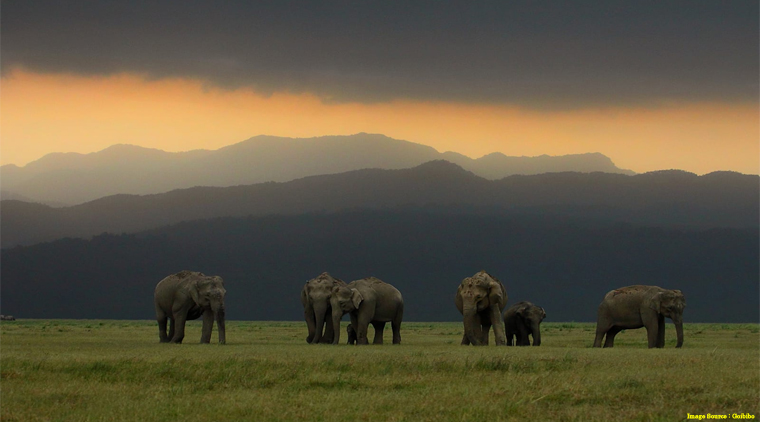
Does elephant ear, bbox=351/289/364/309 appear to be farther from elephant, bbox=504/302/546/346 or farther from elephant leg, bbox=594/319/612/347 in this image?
elephant leg, bbox=594/319/612/347

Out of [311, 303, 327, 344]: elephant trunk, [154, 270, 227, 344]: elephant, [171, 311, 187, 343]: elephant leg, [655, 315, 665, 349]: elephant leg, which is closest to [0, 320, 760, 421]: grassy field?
[655, 315, 665, 349]: elephant leg

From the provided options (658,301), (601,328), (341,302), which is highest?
(658,301)

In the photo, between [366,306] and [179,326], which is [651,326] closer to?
[366,306]

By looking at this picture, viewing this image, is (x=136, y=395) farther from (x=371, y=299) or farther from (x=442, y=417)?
(x=371, y=299)

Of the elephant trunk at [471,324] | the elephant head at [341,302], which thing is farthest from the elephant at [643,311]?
the elephant head at [341,302]

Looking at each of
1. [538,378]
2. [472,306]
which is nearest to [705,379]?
[538,378]

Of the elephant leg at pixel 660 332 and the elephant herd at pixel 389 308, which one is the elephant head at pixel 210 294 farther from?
the elephant leg at pixel 660 332

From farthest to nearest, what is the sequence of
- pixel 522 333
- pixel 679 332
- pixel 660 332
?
pixel 522 333 < pixel 660 332 < pixel 679 332

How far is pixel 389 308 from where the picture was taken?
49750mm

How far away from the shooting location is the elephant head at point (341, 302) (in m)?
45.0

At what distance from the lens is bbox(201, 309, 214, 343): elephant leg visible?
43.6m

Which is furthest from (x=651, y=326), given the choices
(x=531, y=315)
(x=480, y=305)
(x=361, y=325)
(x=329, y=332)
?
(x=329, y=332)

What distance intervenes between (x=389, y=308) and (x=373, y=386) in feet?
84.0

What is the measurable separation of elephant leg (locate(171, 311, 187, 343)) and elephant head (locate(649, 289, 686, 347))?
23.8 m
